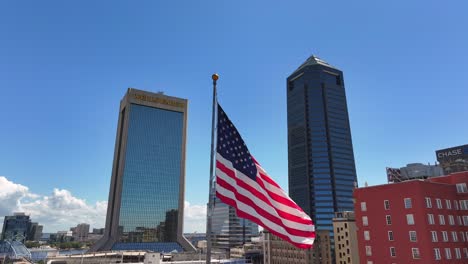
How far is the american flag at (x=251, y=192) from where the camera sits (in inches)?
869

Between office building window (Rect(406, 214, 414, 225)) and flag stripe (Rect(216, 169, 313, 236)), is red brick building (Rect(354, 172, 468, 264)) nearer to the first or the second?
office building window (Rect(406, 214, 414, 225))

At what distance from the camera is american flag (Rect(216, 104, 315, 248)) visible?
22.1 metres

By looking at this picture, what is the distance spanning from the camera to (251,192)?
22.7 meters

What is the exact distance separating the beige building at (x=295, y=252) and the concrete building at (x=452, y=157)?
213ft

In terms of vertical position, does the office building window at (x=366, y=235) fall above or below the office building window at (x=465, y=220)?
below

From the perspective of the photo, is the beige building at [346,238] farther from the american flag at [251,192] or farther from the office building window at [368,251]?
the american flag at [251,192]

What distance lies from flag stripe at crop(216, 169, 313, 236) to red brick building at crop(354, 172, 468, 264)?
156 feet

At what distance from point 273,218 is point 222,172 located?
4.96 m

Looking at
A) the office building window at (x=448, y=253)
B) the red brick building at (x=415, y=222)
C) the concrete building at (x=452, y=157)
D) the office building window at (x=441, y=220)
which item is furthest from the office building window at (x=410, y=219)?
the concrete building at (x=452, y=157)

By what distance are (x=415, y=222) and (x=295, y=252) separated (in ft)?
350

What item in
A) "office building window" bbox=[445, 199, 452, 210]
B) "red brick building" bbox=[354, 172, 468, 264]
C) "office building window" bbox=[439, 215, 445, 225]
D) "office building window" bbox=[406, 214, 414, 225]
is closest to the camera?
"red brick building" bbox=[354, 172, 468, 264]

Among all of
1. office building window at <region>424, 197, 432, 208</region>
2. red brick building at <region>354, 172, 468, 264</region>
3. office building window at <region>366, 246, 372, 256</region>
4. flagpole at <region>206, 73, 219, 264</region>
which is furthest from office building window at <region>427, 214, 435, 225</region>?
flagpole at <region>206, 73, 219, 264</region>

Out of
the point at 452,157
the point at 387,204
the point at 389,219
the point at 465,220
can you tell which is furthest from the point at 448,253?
the point at 452,157

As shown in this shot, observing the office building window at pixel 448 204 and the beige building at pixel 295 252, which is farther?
the beige building at pixel 295 252
